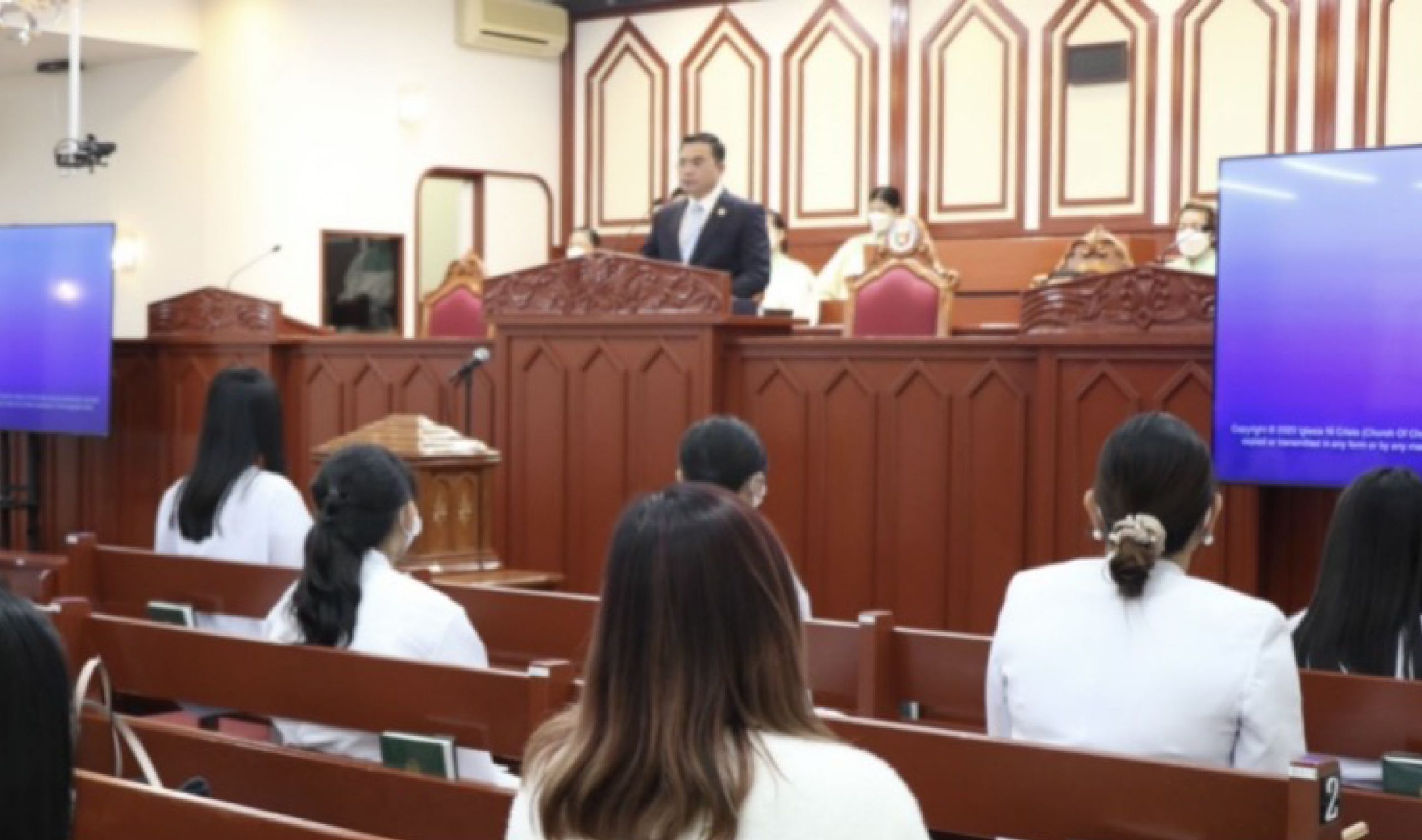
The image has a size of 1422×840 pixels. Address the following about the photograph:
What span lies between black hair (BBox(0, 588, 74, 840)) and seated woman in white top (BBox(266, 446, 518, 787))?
6.21 ft

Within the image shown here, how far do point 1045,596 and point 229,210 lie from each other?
8.34 metres

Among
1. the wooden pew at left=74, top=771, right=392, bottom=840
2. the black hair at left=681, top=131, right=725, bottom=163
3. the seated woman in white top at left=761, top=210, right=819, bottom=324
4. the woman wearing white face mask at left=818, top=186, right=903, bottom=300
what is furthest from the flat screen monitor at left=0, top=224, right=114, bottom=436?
the wooden pew at left=74, top=771, right=392, bottom=840

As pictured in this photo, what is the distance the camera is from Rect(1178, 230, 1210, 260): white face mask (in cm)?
859

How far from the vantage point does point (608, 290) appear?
648 centimetres

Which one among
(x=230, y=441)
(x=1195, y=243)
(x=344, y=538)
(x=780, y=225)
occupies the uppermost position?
(x=780, y=225)

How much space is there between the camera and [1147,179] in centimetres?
1023

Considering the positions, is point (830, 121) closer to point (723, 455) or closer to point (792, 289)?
point (792, 289)

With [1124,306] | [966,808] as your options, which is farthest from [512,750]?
[1124,306]

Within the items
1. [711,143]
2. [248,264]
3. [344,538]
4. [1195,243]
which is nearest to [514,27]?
[248,264]

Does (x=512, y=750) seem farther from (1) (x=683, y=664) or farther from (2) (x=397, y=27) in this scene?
(2) (x=397, y=27)

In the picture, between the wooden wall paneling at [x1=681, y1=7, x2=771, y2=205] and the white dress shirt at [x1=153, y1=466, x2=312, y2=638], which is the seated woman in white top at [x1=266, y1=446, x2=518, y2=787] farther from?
the wooden wall paneling at [x1=681, y1=7, x2=771, y2=205]

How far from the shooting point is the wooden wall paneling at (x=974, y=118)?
1066 centimetres

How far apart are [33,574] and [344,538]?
3.04 m

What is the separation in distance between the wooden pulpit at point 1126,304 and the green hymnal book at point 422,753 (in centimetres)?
293
